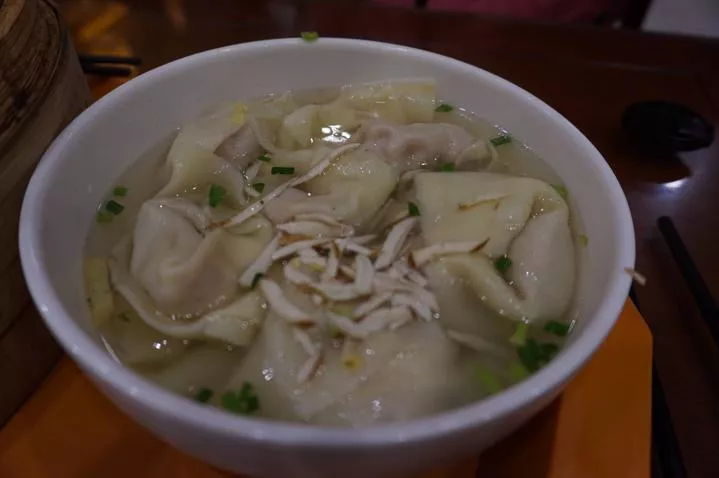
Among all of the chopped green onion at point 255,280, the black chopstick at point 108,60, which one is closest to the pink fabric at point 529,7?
the black chopstick at point 108,60

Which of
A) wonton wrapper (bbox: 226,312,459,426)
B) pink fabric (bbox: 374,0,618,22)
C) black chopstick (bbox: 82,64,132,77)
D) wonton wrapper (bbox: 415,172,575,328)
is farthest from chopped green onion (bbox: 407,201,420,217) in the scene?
pink fabric (bbox: 374,0,618,22)

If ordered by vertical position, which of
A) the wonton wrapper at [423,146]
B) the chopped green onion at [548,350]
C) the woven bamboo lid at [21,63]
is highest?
the woven bamboo lid at [21,63]

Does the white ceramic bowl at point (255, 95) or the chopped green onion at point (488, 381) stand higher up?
the white ceramic bowl at point (255, 95)

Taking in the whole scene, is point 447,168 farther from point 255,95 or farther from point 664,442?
point 664,442

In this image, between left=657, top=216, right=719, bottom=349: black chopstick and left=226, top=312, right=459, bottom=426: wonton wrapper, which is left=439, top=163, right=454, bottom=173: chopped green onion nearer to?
left=226, top=312, right=459, bottom=426: wonton wrapper

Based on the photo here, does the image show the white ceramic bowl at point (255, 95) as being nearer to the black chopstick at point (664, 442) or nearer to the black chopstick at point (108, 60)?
the black chopstick at point (664, 442)

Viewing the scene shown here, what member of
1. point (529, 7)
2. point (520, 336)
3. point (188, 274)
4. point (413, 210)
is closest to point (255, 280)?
point (188, 274)

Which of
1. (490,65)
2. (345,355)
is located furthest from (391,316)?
(490,65)
